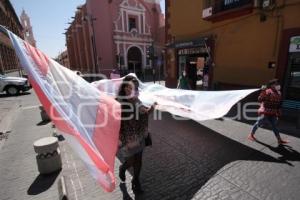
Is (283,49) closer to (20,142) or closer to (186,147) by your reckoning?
(186,147)

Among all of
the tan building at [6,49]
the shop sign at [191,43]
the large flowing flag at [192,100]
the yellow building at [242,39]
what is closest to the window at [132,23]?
the tan building at [6,49]

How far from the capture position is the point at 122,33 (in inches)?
1138

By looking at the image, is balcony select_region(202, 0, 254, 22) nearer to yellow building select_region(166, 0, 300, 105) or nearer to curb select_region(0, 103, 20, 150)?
yellow building select_region(166, 0, 300, 105)

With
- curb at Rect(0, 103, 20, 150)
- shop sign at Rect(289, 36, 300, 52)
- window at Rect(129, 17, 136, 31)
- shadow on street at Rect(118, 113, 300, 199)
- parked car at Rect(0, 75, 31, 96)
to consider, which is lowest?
curb at Rect(0, 103, 20, 150)

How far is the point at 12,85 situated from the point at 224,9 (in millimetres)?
15705

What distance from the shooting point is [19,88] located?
1563 centimetres

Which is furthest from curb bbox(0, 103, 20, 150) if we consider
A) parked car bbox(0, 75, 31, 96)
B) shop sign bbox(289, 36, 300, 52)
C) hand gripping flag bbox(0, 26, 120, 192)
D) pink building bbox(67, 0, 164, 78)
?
pink building bbox(67, 0, 164, 78)

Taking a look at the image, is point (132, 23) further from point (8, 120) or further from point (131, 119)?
point (131, 119)

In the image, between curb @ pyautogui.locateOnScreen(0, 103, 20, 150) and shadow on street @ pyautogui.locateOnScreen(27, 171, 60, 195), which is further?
curb @ pyautogui.locateOnScreen(0, 103, 20, 150)

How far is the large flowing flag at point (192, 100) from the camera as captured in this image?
5.30m

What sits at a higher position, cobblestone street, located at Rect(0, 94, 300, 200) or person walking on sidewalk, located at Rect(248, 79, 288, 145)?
person walking on sidewalk, located at Rect(248, 79, 288, 145)

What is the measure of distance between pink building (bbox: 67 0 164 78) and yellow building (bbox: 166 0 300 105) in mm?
13450

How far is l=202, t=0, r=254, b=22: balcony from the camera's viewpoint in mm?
8385

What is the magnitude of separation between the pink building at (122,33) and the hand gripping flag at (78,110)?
23.5 m
